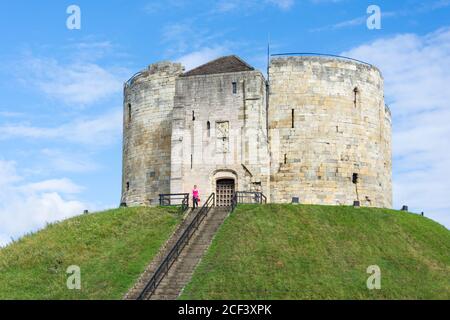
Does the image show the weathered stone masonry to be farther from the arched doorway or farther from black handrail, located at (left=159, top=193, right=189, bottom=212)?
Result: black handrail, located at (left=159, top=193, right=189, bottom=212)

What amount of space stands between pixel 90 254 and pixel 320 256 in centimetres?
961

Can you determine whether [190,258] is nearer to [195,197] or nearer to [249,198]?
[195,197]

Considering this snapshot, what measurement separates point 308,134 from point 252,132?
11.1 ft

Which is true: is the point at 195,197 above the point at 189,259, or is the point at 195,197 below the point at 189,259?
above

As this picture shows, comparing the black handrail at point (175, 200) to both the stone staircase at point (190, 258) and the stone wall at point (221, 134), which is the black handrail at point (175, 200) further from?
the stone staircase at point (190, 258)

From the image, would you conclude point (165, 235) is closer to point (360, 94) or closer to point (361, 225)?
point (361, 225)

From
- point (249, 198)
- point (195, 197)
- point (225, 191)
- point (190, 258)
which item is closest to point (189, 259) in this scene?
point (190, 258)

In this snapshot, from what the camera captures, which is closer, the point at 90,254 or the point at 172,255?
the point at 172,255

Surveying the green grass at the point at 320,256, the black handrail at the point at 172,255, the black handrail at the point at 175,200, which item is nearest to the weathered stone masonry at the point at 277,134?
the black handrail at the point at 175,200

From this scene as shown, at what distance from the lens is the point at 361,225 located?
1396 inches

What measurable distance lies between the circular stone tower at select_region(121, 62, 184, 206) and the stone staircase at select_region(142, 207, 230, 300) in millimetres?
8720

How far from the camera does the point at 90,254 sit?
3209cm
